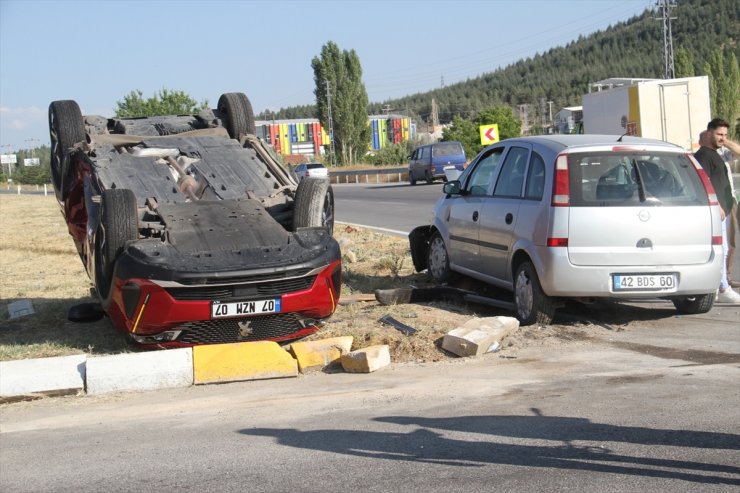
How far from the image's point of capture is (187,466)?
4.68 metres

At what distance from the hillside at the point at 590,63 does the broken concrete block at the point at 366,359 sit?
124 m

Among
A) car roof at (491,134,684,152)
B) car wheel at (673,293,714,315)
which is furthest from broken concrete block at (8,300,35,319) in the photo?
car wheel at (673,293,714,315)

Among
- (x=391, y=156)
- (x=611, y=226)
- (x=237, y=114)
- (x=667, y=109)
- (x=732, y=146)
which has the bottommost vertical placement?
(x=611, y=226)

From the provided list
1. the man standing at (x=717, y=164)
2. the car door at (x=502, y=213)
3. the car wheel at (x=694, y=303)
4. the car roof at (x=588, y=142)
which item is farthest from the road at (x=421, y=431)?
the man standing at (x=717, y=164)

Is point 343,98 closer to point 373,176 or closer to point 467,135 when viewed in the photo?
point 467,135

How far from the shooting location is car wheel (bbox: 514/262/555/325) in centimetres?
804

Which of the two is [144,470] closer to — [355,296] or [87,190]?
[87,190]

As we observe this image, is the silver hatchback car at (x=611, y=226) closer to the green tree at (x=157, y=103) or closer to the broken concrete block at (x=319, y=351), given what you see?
the broken concrete block at (x=319, y=351)

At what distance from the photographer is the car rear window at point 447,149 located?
124 feet

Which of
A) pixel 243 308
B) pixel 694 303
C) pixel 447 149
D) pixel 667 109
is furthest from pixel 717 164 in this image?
pixel 447 149

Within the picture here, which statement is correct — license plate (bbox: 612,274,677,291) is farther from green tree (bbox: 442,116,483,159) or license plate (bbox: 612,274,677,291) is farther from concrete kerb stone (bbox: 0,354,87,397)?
green tree (bbox: 442,116,483,159)

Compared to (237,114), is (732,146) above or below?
below

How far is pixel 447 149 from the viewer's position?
38219 millimetres

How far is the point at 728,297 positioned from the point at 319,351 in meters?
4.63
